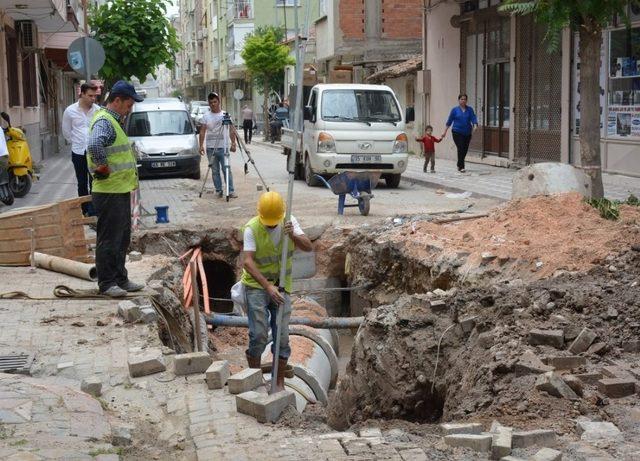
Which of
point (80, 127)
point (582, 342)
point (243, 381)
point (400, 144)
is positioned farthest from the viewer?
point (400, 144)

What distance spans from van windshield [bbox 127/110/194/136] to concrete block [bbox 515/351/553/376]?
16114 millimetres

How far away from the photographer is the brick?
5773mm

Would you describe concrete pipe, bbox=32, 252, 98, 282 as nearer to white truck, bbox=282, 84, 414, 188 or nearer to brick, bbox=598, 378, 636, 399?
brick, bbox=598, 378, 636, 399

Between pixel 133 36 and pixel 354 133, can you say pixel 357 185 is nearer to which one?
pixel 354 133

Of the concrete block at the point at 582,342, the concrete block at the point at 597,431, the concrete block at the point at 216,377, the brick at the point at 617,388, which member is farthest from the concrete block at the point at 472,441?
the concrete block at the point at 582,342

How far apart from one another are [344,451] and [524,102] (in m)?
18.3

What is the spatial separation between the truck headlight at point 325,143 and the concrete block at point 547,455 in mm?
13939

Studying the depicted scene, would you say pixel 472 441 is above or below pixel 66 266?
below

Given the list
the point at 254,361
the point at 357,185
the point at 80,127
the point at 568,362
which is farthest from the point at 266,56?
the point at 568,362

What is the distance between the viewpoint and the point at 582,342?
21.8 ft

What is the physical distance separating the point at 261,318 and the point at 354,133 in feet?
38.3

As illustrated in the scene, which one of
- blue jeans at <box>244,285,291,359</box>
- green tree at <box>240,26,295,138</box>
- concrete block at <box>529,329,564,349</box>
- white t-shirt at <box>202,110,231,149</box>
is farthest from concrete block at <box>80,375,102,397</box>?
green tree at <box>240,26,295,138</box>

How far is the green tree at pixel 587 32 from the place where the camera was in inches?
430

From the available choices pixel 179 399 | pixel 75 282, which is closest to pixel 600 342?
pixel 179 399
